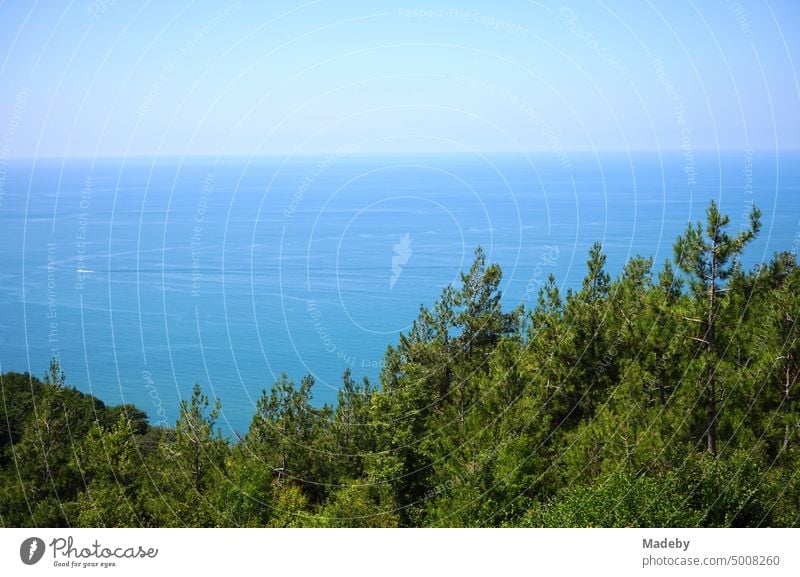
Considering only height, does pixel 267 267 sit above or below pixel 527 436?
above

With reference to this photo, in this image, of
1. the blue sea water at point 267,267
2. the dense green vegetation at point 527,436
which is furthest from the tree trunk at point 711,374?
the blue sea water at point 267,267

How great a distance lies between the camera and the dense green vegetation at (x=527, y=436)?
14539 mm

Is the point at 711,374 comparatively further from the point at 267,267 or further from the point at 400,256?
the point at 400,256

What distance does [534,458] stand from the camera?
695 inches

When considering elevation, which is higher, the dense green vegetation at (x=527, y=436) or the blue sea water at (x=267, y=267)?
the blue sea water at (x=267, y=267)

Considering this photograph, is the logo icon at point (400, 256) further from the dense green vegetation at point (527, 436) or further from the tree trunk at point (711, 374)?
the tree trunk at point (711, 374)

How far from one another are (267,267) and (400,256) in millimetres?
14538

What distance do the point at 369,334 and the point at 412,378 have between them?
40644mm

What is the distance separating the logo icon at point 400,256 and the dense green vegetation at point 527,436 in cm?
5301
